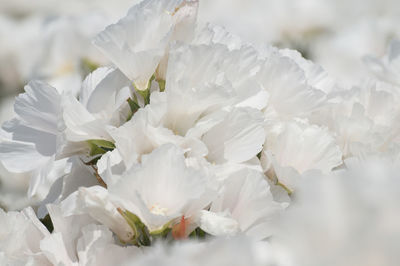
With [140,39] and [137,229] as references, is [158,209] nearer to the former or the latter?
[137,229]

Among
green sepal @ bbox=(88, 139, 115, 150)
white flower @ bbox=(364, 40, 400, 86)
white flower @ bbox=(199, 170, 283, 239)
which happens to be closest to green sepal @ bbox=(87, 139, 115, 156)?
green sepal @ bbox=(88, 139, 115, 150)

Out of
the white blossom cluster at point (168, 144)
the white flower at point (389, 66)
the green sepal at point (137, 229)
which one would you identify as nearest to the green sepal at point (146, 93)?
the white blossom cluster at point (168, 144)

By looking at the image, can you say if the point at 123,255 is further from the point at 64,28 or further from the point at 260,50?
the point at 64,28

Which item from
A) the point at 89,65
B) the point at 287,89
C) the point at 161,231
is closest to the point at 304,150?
the point at 287,89

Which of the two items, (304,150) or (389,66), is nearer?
(304,150)

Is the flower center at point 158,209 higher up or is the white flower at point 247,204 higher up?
the flower center at point 158,209

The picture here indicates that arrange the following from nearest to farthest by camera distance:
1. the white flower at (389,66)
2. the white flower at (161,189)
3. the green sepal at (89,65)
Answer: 1. the white flower at (161,189)
2. the white flower at (389,66)
3. the green sepal at (89,65)

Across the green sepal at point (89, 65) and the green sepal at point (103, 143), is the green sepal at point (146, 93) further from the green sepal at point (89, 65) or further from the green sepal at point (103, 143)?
the green sepal at point (89, 65)

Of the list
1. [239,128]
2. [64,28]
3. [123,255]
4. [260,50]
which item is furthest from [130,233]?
[64,28]
